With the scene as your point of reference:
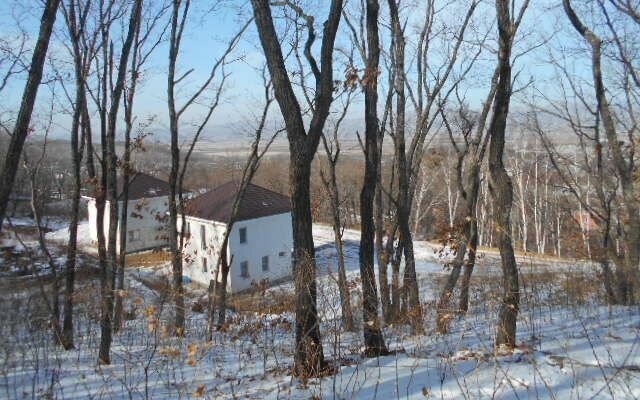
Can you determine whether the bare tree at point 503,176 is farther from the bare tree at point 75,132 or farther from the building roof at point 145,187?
the building roof at point 145,187

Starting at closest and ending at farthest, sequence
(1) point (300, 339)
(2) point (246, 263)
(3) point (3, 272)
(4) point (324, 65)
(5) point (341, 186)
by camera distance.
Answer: (1) point (300, 339), (4) point (324, 65), (3) point (3, 272), (2) point (246, 263), (5) point (341, 186)

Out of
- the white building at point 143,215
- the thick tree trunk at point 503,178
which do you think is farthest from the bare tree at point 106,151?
the white building at point 143,215

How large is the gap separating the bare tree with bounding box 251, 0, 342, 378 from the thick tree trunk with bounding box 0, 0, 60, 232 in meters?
2.18

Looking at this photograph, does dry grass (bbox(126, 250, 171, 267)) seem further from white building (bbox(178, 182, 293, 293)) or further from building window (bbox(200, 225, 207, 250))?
building window (bbox(200, 225, 207, 250))

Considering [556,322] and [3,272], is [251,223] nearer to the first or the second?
[3,272]

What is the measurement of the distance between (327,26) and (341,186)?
125 ft

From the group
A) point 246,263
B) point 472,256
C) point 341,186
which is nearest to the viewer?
point 472,256

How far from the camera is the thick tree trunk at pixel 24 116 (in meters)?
4.31

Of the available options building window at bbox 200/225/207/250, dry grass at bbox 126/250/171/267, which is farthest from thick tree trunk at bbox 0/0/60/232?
dry grass at bbox 126/250/171/267

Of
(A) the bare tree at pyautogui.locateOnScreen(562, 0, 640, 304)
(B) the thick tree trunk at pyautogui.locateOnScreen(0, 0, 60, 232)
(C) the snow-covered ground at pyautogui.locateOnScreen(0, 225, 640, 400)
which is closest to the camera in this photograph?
(C) the snow-covered ground at pyautogui.locateOnScreen(0, 225, 640, 400)

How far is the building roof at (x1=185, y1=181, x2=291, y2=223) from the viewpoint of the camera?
880 inches

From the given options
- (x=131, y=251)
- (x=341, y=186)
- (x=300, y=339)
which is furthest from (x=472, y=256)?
(x=341, y=186)

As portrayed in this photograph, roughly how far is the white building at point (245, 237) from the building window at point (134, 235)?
644 centimetres

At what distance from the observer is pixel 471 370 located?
3840 millimetres
